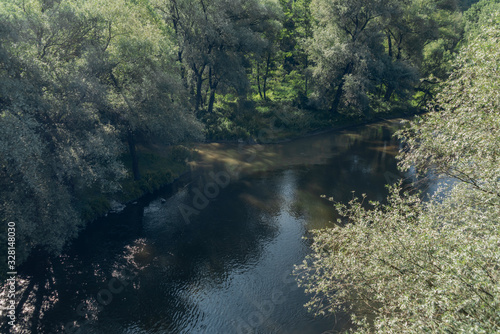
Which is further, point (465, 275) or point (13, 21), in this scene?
point (13, 21)

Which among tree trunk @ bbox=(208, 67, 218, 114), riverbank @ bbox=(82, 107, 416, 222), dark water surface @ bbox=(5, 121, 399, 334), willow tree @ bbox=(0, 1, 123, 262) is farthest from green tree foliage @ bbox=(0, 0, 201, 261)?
tree trunk @ bbox=(208, 67, 218, 114)

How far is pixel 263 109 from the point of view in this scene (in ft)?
214

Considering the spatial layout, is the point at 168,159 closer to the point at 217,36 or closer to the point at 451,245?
the point at 217,36

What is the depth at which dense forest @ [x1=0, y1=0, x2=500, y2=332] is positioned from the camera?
14163 millimetres

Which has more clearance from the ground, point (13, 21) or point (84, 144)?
point (13, 21)

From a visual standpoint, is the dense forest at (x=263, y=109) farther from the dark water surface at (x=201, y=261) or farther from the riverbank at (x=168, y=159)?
the dark water surface at (x=201, y=261)

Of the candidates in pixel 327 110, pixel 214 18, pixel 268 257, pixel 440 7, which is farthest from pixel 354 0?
pixel 268 257

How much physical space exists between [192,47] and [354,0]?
1196 inches

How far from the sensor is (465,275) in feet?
35.3

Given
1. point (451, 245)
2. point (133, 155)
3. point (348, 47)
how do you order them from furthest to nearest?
1. point (348, 47)
2. point (133, 155)
3. point (451, 245)

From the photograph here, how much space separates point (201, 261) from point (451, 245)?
1904 centimetres

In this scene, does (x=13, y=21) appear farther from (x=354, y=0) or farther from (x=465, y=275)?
(x=354, y=0)

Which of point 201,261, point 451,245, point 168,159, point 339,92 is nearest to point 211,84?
point 168,159

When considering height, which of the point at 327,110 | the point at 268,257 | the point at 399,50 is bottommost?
the point at 268,257
